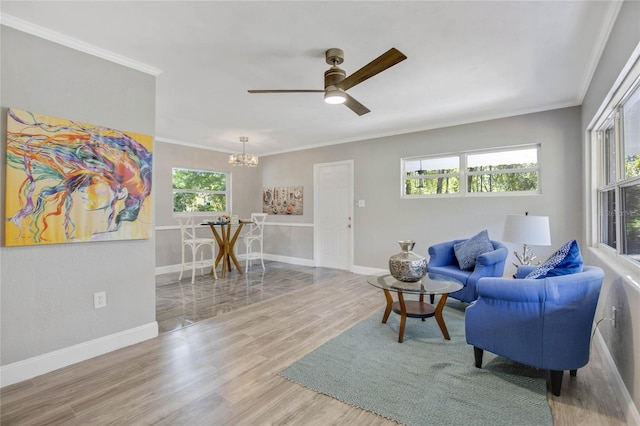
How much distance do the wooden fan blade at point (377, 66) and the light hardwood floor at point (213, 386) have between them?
216cm

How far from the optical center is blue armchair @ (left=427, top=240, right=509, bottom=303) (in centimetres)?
323

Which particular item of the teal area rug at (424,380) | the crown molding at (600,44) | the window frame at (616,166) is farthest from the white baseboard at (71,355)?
the crown molding at (600,44)

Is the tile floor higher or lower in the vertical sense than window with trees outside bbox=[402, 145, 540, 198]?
lower

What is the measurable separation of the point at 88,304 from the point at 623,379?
3738 mm

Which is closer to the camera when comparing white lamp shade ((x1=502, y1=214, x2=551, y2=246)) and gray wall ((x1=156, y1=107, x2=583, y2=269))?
white lamp shade ((x1=502, y1=214, x2=551, y2=246))

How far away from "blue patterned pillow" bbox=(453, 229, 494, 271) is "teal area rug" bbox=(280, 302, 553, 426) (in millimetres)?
937

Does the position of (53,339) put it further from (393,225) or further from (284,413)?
(393,225)

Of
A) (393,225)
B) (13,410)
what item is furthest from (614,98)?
(13,410)

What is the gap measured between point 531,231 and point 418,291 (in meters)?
1.40

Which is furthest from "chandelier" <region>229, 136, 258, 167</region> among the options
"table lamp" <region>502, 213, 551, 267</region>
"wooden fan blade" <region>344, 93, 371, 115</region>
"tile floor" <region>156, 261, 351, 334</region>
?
"table lamp" <region>502, 213, 551, 267</region>

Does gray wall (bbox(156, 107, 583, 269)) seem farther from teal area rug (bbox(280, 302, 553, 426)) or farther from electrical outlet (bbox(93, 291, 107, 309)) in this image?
electrical outlet (bbox(93, 291, 107, 309))

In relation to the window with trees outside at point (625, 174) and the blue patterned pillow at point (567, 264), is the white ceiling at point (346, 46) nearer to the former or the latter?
the window with trees outside at point (625, 174)

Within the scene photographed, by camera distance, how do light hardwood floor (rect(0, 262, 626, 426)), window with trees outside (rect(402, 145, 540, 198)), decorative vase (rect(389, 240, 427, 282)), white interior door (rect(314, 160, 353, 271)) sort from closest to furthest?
light hardwood floor (rect(0, 262, 626, 426))
decorative vase (rect(389, 240, 427, 282))
window with trees outside (rect(402, 145, 540, 198))
white interior door (rect(314, 160, 353, 271))

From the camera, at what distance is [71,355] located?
2.33m
